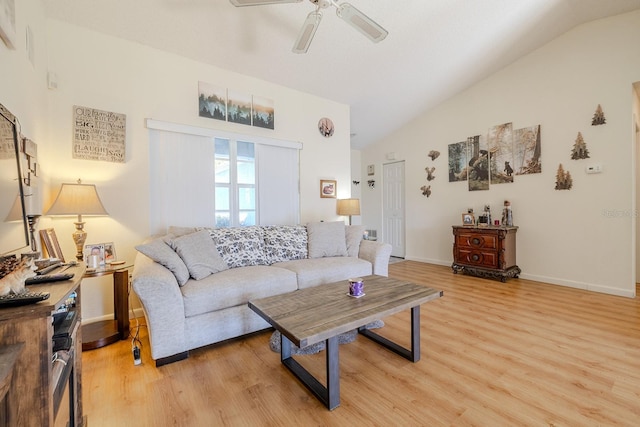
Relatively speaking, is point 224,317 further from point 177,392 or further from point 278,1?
point 278,1

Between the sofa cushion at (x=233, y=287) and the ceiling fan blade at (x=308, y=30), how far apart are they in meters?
1.96

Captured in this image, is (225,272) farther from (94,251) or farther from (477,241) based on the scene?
(477,241)

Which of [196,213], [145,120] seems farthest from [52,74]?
[196,213]

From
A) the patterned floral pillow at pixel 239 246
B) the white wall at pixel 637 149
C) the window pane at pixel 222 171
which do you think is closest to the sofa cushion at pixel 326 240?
the patterned floral pillow at pixel 239 246

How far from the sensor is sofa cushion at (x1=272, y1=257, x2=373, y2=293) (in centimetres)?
258

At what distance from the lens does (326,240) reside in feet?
10.7

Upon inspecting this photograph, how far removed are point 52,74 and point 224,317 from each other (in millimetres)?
2507

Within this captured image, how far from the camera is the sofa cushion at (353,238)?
3.30 meters

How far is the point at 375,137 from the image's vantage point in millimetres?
5691

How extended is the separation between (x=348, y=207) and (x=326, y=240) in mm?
1008

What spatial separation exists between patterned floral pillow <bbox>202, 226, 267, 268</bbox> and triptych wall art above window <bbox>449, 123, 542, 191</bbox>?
3.51 metres

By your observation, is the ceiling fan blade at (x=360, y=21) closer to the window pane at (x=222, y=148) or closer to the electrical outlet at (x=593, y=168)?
the window pane at (x=222, y=148)

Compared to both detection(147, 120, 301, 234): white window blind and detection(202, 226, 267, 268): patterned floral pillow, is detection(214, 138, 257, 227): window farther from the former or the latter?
detection(202, 226, 267, 268): patterned floral pillow

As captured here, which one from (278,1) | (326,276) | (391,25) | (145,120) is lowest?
(326,276)
